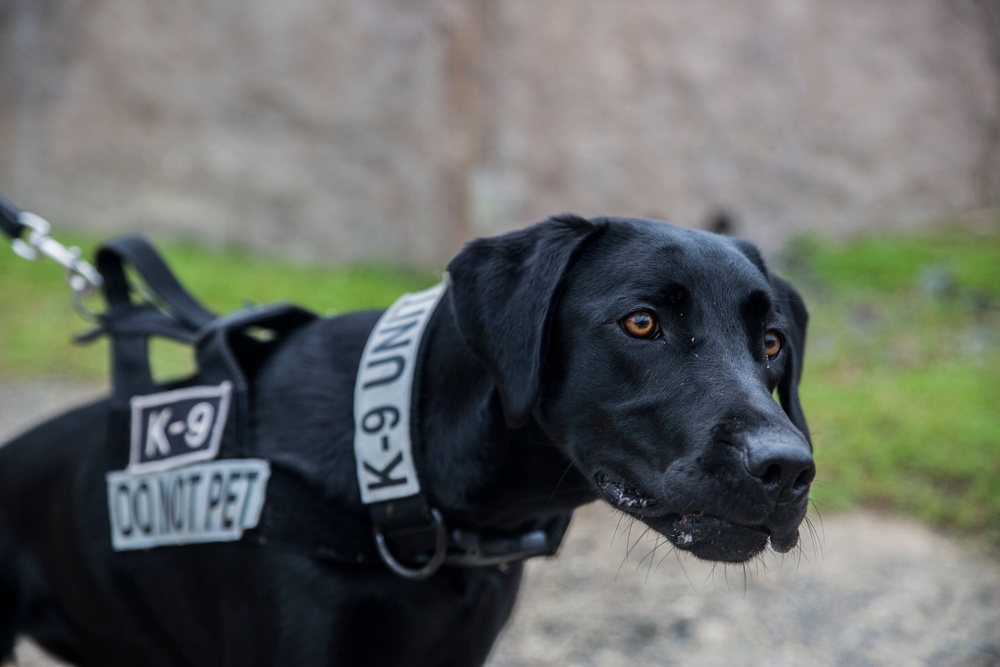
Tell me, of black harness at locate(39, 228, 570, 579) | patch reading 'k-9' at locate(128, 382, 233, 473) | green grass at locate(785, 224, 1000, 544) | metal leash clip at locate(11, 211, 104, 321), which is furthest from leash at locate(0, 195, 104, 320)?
green grass at locate(785, 224, 1000, 544)

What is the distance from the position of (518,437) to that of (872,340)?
4153 mm

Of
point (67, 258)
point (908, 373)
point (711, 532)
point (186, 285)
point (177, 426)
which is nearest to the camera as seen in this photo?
point (711, 532)

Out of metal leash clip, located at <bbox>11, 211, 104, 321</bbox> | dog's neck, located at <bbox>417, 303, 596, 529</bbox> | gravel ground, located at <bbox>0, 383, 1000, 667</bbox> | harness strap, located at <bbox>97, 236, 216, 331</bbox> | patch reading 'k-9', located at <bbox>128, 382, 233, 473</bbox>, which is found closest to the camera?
dog's neck, located at <bbox>417, 303, 596, 529</bbox>

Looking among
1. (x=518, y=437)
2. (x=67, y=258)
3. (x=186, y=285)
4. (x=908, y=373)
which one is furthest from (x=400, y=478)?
(x=186, y=285)

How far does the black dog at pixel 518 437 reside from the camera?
152 cm

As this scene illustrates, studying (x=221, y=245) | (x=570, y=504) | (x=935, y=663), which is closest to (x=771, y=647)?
(x=935, y=663)

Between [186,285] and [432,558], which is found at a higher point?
[432,558]

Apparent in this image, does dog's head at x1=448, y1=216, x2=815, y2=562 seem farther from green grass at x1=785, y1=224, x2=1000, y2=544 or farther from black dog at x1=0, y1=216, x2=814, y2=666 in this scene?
green grass at x1=785, y1=224, x2=1000, y2=544

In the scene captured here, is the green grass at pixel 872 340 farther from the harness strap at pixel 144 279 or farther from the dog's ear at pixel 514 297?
the dog's ear at pixel 514 297

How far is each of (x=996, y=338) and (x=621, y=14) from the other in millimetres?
3429

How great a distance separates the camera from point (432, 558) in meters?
1.73

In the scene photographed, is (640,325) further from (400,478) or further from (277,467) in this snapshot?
(277,467)

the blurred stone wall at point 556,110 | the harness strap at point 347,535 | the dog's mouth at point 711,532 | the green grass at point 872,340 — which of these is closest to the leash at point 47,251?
the harness strap at point 347,535

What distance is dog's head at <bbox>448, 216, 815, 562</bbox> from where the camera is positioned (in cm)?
147
